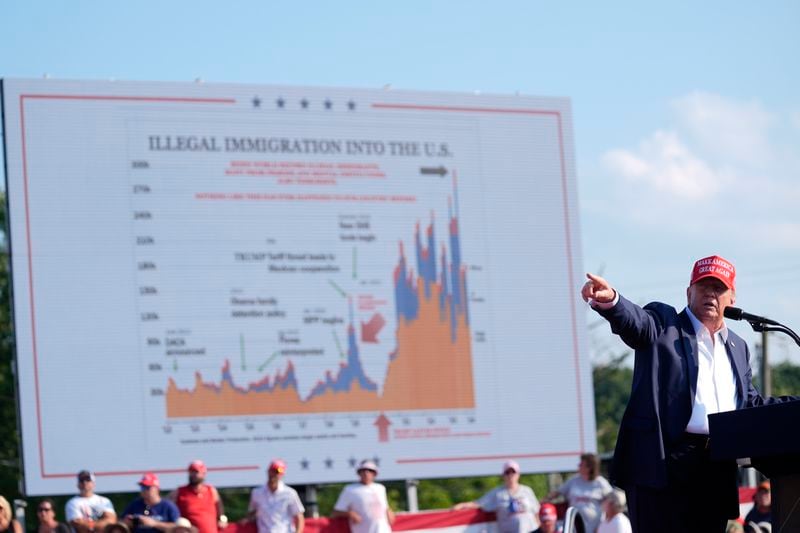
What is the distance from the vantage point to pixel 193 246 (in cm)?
1228

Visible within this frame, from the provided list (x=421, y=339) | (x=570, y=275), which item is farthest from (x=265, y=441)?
(x=570, y=275)

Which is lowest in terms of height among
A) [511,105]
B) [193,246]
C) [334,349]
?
[334,349]

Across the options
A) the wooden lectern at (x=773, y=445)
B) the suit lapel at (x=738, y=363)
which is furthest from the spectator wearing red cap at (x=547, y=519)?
the wooden lectern at (x=773, y=445)

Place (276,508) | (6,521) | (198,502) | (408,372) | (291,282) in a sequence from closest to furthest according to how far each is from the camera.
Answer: (6,521), (198,502), (276,508), (291,282), (408,372)

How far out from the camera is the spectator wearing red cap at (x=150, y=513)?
34.0ft

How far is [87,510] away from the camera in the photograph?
1091 cm

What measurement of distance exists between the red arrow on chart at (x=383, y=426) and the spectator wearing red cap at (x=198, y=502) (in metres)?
2.07

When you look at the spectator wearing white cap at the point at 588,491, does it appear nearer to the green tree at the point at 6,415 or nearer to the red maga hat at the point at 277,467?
the red maga hat at the point at 277,467

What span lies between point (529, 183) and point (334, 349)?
8.47 ft

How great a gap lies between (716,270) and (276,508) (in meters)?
7.28

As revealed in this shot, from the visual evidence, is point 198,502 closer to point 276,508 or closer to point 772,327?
point 276,508

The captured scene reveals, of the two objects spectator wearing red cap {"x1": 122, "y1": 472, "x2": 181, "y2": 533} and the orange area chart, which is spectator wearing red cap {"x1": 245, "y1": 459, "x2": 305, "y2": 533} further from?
the orange area chart

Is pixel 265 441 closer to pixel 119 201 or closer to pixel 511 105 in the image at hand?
pixel 119 201

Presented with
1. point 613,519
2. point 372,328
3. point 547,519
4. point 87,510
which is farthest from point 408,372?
point 87,510
